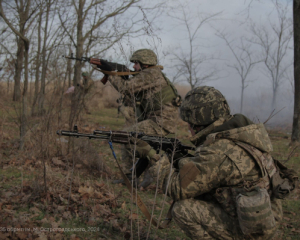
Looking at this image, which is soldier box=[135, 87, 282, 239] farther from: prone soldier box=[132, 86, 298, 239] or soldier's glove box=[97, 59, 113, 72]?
soldier's glove box=[97, 59, 113, 72]

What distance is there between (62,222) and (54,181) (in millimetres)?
→ 953

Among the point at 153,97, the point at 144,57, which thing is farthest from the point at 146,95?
the point at 144,57

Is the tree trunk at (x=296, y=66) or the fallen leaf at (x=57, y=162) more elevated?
the tree trunk at (x=296, y=66)

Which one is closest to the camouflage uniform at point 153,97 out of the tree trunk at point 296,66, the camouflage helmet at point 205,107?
the camouflage helmet at point 205,107

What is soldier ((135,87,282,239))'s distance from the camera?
2.20 meters

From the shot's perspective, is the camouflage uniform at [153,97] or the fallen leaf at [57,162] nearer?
the camouflage uniform at [153,97]

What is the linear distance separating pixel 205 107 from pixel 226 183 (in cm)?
75

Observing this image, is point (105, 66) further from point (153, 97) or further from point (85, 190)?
point (85, 190)

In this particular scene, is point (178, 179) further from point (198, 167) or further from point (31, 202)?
point (31, 202)

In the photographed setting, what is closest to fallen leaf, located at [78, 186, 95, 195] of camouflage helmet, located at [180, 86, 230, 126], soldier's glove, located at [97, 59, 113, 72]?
camouflage helmet, located at [180, 86, 230, 126]

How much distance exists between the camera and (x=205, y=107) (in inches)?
106

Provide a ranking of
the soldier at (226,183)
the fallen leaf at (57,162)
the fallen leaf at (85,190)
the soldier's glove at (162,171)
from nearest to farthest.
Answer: the soldier at (226,183), the soldier's glove at (162,171), the fallen leaf at (85,190), the fallen leaf at (57,162)

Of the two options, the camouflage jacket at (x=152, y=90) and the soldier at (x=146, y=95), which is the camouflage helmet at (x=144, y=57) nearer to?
the soldier at (x=146, y=95)

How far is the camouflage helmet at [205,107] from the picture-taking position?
8.85 ft
